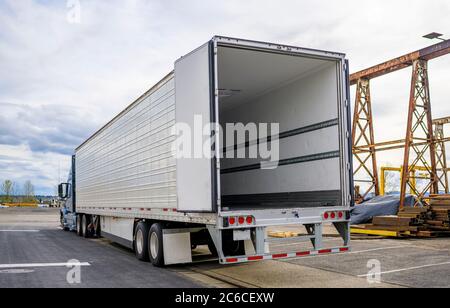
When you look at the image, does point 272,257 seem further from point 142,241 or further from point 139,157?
point 139,157

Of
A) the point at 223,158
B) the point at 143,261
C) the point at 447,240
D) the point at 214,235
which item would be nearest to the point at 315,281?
the point at 214,235

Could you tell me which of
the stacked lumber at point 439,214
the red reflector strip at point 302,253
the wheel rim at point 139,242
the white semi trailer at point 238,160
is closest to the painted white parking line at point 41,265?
the wheel rim at point 139,242

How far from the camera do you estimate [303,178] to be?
375 inches

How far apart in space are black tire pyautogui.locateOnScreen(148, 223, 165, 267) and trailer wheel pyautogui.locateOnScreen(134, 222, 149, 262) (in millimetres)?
249

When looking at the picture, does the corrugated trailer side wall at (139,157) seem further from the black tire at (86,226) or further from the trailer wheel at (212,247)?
the black tire at (86,226)

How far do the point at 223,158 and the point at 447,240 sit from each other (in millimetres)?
7174

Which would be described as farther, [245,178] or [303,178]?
[245,178]

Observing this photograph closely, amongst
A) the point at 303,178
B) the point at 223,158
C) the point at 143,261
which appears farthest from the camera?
the point at 223,158

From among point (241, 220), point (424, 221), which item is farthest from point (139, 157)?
point (424, 221)

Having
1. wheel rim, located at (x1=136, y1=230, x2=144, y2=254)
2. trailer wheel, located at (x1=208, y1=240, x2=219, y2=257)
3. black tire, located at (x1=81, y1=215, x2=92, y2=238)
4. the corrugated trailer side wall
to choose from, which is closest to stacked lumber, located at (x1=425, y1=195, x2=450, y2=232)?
trailer wheel, located at (x1=208, y1=240, x2=219, y2=257)

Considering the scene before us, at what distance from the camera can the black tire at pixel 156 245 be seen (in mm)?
9539

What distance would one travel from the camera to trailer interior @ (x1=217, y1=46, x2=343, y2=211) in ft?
28.5
